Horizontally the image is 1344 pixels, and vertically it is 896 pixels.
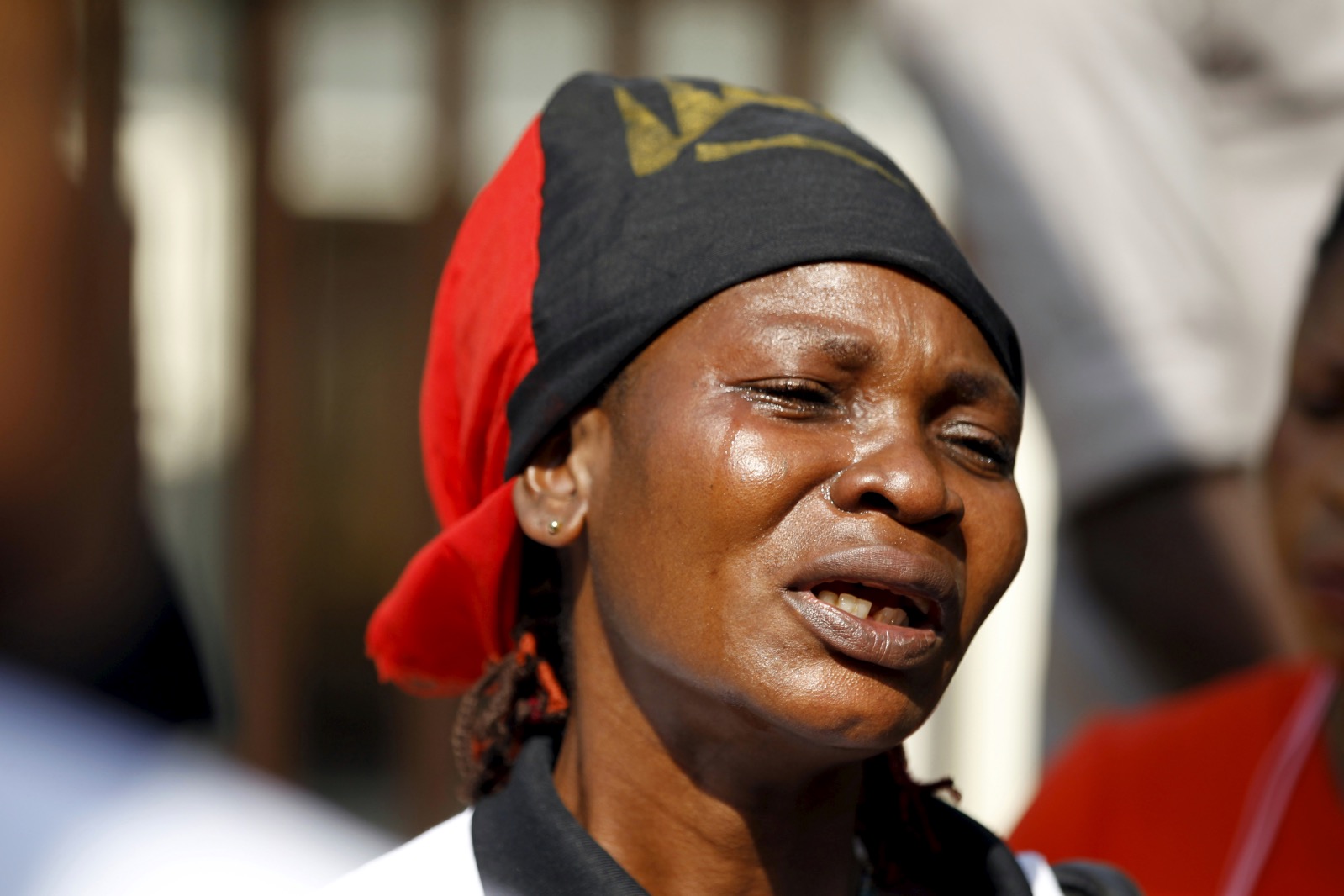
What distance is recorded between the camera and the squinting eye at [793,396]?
5.50 feet

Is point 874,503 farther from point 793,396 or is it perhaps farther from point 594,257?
point 594,257

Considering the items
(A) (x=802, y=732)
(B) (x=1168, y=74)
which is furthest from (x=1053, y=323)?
(A) (x=802, y=732)

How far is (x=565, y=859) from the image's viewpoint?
1.73 metres

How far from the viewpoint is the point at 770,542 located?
64.4 inches

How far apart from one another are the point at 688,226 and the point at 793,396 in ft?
0.75

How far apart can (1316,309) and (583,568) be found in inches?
56.0

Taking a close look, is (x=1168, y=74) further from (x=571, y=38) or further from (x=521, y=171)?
(x=521, y=171)

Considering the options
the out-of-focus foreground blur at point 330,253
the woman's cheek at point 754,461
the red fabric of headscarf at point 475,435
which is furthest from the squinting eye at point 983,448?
the out-of-focus foreground blur at point 330,253

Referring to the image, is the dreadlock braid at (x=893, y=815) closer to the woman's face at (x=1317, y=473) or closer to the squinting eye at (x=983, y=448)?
the squinting eye at (x=983, y=448)

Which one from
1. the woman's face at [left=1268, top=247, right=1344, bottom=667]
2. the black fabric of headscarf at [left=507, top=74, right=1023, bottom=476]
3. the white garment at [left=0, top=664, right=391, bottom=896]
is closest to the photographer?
the white garment at [left=0, top=664, right=391, bottom=896]

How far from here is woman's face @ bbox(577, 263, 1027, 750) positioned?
161 centimetres

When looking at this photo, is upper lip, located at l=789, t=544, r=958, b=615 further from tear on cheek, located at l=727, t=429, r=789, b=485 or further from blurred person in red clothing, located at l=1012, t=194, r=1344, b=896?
blurred person in red clothing, located at l=1012, t=194, r=1344, b=896

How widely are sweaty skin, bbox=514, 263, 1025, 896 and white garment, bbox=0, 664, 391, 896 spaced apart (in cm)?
41

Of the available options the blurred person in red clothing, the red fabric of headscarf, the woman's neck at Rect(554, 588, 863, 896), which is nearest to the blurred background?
the blurred person in red clothing
